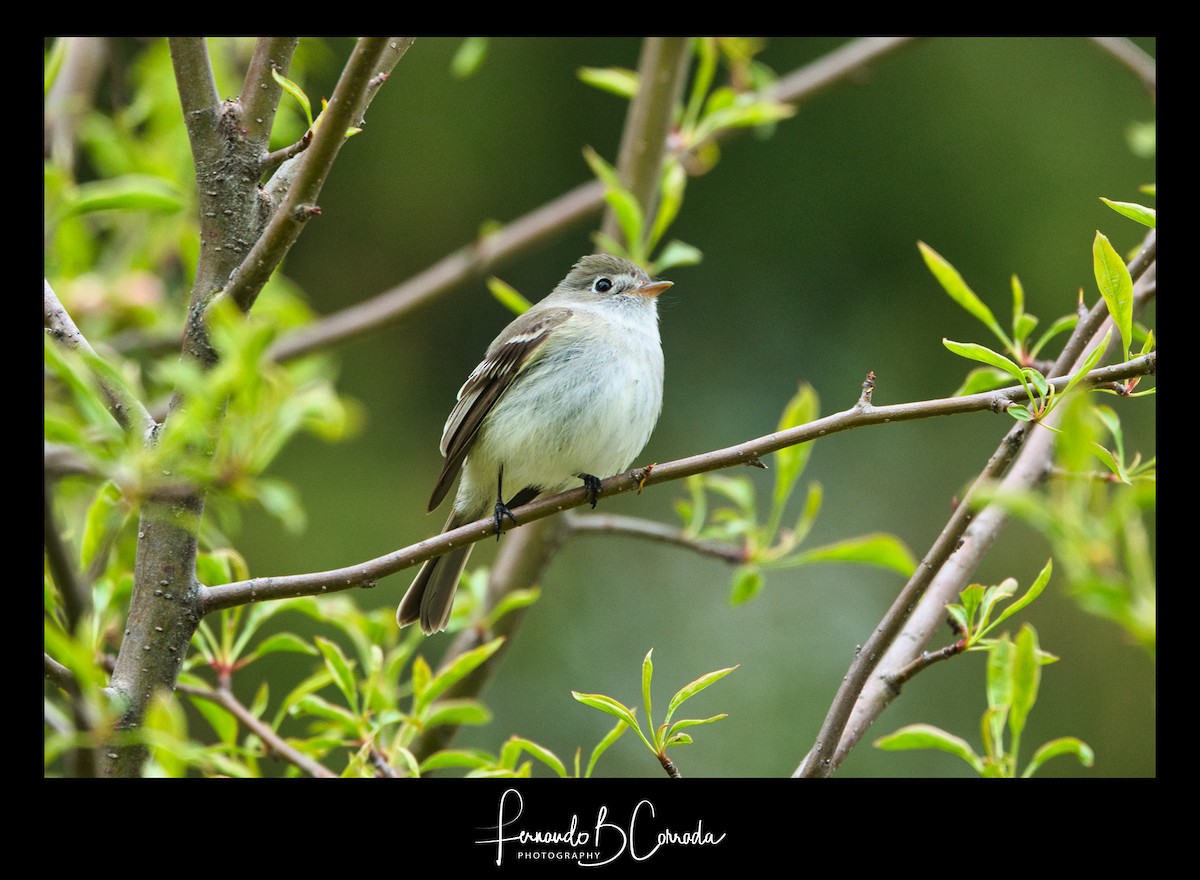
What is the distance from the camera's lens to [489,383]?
396 centimetres

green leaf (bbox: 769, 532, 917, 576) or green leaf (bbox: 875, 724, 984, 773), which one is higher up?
green leaf (bbox: 769, 532, 917, 576)

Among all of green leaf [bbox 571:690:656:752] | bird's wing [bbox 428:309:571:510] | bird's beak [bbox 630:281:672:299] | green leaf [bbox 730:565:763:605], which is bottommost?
green leaf [bbox 571:690:656:752]

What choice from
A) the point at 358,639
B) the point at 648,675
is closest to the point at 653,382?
the point at 358,639

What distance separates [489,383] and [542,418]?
0.32 m

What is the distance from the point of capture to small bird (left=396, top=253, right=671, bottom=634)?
3.70 m

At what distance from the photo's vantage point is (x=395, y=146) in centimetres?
727

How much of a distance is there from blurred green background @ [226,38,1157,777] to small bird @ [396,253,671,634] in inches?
101

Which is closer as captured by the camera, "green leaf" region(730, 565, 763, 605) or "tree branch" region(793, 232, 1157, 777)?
"tree branch" region(793, 232, 1157, 777)

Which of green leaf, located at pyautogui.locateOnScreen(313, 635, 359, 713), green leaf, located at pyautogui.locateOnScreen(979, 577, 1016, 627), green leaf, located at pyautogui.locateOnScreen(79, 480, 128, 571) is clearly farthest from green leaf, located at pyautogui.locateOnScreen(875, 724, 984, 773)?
green leaf, located at pyautogui.locateOnScreen(79, 480, 128, 571)

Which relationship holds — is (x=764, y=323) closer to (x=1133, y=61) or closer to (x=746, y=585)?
(x=1133, y=61)

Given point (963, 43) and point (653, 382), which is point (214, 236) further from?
point (963, 43)

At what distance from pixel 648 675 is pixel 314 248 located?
5771mm

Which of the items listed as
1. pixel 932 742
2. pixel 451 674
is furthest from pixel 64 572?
pixel 932 742

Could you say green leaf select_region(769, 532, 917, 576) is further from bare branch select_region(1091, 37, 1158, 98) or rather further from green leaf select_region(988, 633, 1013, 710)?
bare branch select_region(1091, 37, 1158, 98)
